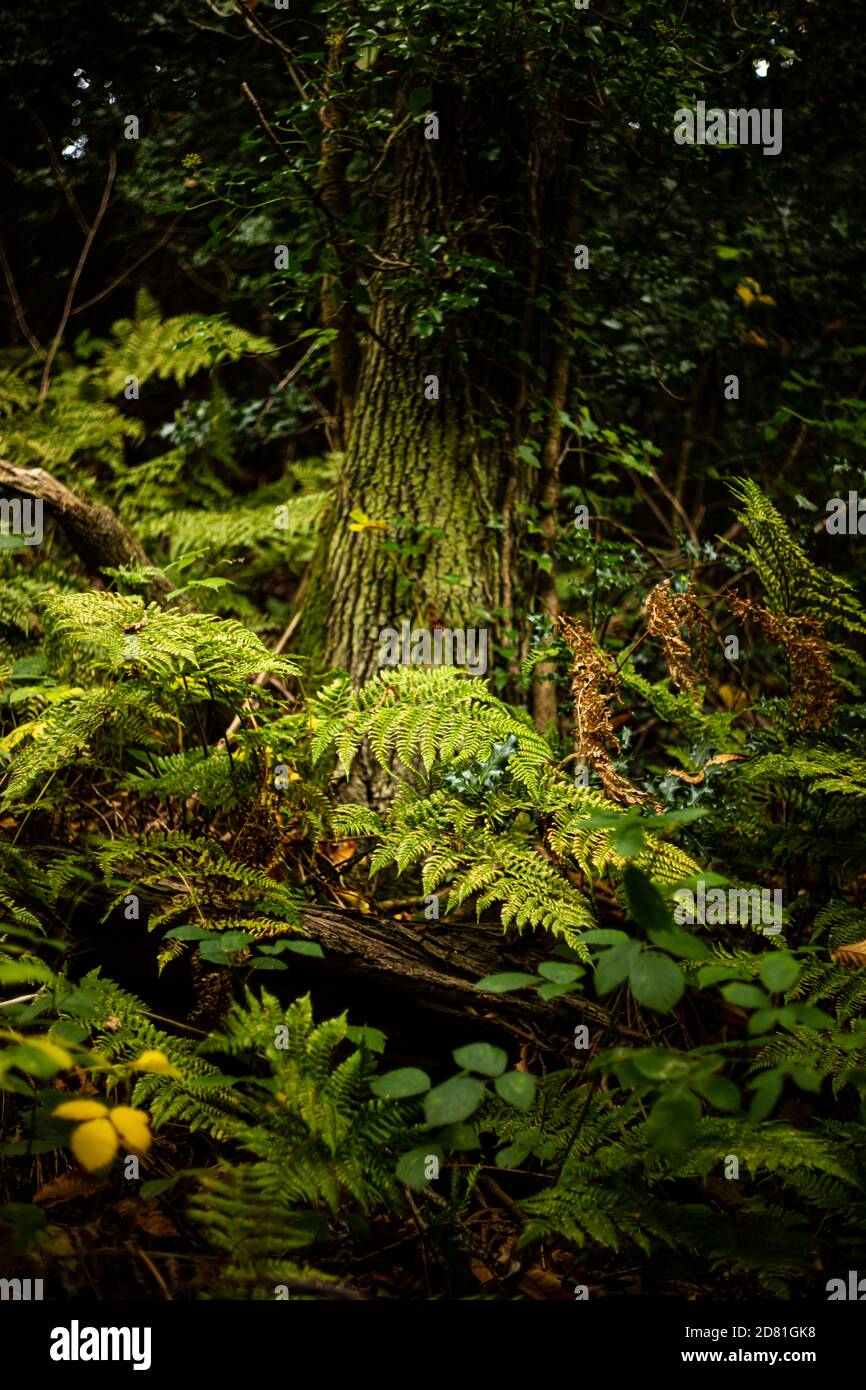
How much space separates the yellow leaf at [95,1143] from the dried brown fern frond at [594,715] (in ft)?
5.03

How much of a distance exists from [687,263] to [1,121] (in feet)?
16.7

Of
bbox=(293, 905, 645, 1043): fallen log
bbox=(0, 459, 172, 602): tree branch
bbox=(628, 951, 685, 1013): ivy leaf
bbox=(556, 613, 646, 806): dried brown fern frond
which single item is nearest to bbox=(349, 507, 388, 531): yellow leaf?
bbox=(0, 459, 172, 602): tree branch

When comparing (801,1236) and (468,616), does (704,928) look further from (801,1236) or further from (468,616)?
(468,616)

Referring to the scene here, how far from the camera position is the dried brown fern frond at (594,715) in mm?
2488

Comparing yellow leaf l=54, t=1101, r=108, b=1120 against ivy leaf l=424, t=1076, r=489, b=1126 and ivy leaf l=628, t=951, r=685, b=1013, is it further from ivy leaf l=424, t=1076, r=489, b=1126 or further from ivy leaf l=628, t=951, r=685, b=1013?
ivy leaf l=628, t=951, r=685, b=1013

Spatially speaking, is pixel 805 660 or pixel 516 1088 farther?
pixel 805 660

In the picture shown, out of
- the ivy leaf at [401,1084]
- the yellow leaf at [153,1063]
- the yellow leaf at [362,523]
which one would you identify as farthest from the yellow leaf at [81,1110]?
the yellow leaf at [362,523]

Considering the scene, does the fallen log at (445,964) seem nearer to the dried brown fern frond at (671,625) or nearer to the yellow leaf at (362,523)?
the dried brown fern frond at (671,625)

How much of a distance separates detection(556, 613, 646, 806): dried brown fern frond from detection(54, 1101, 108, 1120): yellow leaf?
153 cm

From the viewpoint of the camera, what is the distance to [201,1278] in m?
1.71

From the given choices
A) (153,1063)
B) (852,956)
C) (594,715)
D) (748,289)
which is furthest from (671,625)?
(748,289)

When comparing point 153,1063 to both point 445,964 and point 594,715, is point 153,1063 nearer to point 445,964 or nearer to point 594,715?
point 445,964

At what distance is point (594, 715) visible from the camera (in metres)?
2.56

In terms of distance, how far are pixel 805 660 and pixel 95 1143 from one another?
92.6 inches
